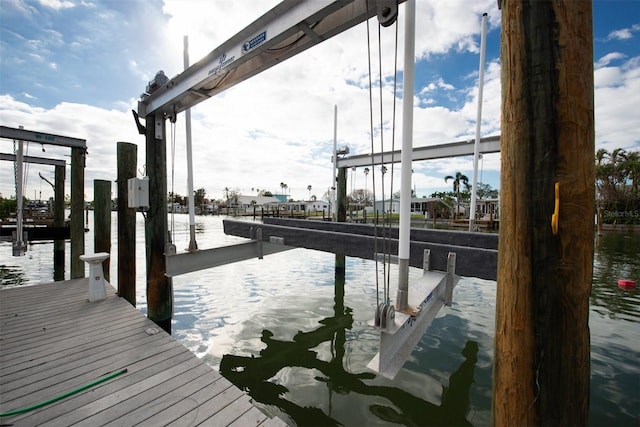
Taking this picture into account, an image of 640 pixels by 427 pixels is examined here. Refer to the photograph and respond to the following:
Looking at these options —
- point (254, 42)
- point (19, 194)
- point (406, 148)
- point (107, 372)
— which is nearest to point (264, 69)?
point (254, 42)

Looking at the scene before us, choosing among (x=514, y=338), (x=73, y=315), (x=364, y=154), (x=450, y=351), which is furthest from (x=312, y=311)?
(x=364, y=154)

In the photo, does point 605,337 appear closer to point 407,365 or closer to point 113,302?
point 407,365

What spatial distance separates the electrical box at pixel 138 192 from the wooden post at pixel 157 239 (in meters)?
0.29

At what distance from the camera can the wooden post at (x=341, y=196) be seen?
37.7 feet

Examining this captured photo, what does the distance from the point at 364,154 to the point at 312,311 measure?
22.6 feet

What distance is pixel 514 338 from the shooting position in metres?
1.47

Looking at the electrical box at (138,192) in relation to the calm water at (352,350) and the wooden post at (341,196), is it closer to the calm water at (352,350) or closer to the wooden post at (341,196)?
the calm water at (352,350)

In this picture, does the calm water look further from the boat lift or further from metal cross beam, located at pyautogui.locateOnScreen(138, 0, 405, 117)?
metal cross beam, located at pyautogui.locateOnScreen(138, 0, 405, 117)

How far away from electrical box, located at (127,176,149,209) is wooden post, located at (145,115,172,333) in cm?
29

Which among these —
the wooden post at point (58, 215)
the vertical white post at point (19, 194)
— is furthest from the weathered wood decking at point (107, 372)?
the wooden post at point (58, 215)

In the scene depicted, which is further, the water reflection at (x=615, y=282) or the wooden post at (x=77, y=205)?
the wooden post at (x=77, y=205)

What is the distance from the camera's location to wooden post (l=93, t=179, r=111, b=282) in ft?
21.8

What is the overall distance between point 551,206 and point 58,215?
15.6 metres

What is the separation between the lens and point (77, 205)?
8141 mm
